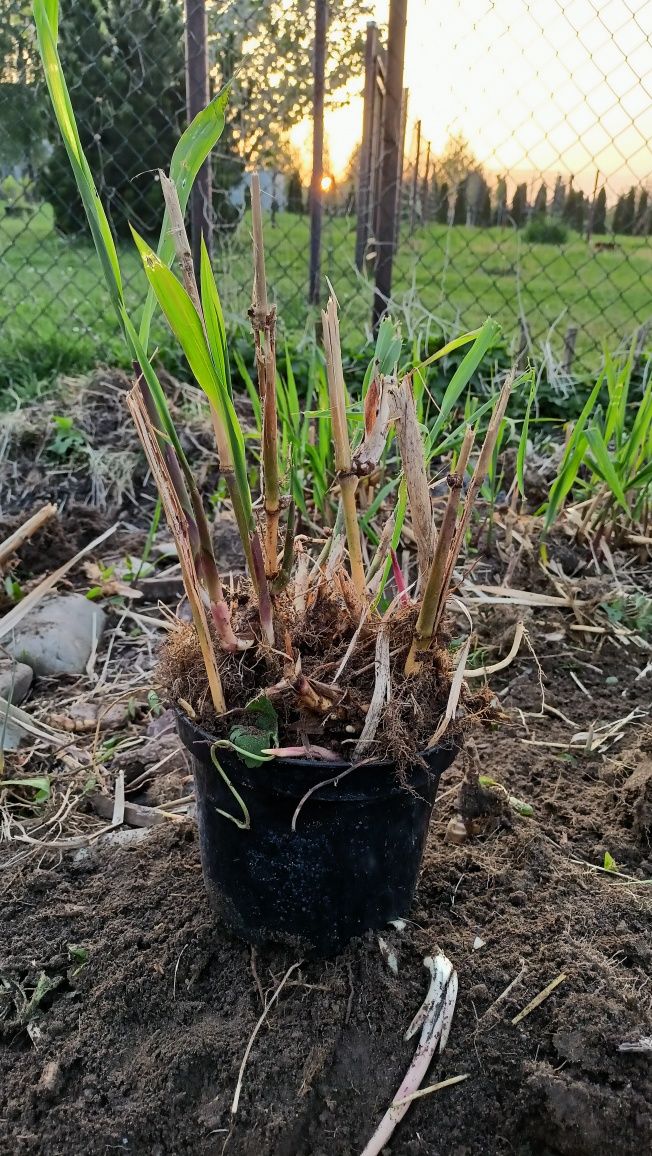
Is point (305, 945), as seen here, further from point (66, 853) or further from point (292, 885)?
point (66, 853)

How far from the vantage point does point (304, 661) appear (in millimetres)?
1084

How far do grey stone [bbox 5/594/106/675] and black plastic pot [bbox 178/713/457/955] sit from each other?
36.7 inches

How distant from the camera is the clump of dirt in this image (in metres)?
1.02

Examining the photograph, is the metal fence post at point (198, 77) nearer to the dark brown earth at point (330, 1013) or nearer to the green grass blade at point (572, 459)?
the green grass blade at point (572, 459)

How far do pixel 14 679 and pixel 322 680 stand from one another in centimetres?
101

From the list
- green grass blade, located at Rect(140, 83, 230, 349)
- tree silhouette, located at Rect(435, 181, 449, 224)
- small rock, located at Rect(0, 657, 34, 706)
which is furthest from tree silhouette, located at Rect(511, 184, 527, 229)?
green grass blade, located at Rect(140, 83, 230, 349)

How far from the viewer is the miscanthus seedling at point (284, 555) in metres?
0.85

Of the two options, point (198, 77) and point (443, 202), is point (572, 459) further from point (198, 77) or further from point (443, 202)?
point (443, 202)

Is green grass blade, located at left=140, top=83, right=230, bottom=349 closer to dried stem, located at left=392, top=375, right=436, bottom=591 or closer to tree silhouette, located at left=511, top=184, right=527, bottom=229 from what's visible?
dried stem, located at left=392, top=375, right=436, bottom=591

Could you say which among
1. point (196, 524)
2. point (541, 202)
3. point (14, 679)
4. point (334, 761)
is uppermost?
point (541, 202)

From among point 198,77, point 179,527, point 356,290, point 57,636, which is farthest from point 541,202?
point 179,527

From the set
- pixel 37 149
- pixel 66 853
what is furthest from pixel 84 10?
pixel 66 853

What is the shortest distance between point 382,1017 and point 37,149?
639cm

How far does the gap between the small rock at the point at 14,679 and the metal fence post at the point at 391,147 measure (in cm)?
205
